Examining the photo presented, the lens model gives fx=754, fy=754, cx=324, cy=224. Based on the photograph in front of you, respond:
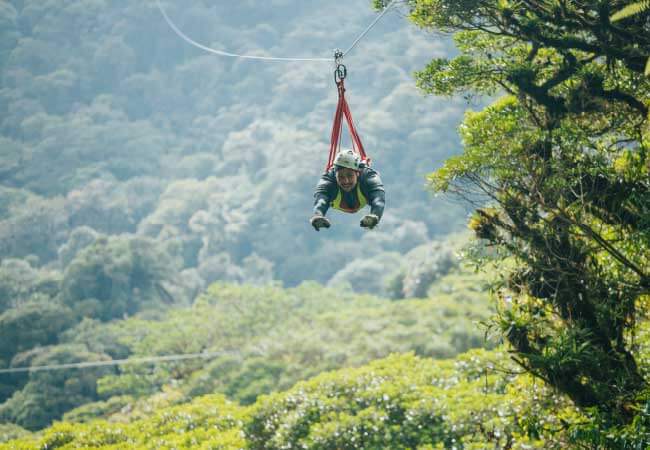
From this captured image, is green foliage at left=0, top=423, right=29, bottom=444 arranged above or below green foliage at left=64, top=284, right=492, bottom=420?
below

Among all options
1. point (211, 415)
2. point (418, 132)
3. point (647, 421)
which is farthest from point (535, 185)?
point (418, 132)

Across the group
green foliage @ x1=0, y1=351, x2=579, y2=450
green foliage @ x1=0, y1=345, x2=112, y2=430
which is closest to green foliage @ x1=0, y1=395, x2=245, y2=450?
green foliage @ x1=0, y1=351, x2=579, y2=450

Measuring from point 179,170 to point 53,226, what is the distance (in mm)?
20916

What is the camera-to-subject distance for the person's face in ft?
23.7

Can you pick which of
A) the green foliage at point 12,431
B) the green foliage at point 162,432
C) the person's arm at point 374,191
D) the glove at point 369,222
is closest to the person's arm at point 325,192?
the person's arm at point 374,191

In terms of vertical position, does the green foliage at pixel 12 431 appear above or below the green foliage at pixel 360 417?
above

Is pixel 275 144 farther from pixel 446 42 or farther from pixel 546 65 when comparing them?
pixel 546 65

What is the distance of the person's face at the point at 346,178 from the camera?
7231 mm

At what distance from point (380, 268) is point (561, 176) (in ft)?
186

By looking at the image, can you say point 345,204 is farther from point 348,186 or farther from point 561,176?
point 561,176

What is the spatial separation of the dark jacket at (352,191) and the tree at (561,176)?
106 cm

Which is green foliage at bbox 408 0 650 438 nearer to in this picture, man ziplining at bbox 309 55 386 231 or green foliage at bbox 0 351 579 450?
man ziplining at bbox 309 55 386 231

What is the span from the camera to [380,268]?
63906 mm

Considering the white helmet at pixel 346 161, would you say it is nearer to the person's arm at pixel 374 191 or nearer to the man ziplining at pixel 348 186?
the man ziplining at pixel 348 186
